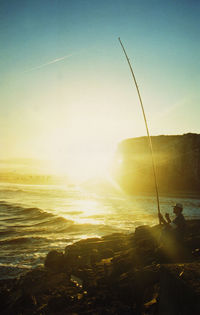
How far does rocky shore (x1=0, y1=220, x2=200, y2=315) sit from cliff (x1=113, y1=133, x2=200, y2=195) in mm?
43098

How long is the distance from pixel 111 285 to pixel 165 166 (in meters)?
50.6

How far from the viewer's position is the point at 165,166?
5284 centimetres

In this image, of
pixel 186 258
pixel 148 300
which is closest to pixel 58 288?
pixel 148 300

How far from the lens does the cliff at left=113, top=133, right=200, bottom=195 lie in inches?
1898

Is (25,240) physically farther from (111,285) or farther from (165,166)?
(165,166)

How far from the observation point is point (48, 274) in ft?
21.0

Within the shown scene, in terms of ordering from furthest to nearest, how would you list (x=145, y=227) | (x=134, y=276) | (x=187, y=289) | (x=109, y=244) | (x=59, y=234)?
(x=59, y=234), (x=145, y=227), (x=109, y=244), (x=134, y=276), (x=187, y=289)

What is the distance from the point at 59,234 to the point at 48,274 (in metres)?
7.35

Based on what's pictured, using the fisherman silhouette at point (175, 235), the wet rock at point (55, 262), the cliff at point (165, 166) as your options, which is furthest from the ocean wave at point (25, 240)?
the cliff at point (165, 166)

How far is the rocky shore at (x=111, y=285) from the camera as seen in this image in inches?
152

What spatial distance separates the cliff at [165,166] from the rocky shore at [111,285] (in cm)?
4310

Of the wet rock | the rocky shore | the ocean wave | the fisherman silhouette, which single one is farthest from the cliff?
the wet rock

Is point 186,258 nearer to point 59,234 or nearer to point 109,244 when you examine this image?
point 109,244

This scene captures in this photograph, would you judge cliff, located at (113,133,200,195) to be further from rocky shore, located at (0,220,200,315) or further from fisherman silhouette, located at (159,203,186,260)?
rocky shore, located at (0,220,200,315)
